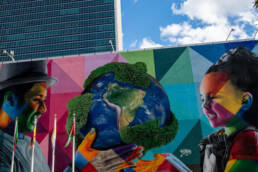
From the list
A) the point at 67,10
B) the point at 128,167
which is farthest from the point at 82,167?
the point at 67,10

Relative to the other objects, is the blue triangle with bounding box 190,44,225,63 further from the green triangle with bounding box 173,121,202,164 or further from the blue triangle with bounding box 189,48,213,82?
the green triangle with bounding box 173,121,202,164

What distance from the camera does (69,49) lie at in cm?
10238

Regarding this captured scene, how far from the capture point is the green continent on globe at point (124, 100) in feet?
78.1

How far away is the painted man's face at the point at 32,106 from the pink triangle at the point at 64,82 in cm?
118

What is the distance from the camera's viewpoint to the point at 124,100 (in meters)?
24.4

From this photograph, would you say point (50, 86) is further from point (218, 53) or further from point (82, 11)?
point (82, 11)

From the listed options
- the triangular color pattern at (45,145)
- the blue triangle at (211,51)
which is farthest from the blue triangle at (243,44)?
the triangular color pattern at (45,145)

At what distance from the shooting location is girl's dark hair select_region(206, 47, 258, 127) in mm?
22703

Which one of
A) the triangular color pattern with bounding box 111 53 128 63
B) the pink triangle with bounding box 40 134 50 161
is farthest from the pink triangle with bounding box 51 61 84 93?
the pink triangle with bounding box 40 134 50 161

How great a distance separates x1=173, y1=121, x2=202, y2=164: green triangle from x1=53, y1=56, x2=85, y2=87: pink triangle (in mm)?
11010

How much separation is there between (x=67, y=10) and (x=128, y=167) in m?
93.2

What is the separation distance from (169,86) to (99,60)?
7.35 metres

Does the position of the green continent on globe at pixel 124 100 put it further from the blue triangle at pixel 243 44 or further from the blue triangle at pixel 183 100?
the blue triangle at pixel 243 44

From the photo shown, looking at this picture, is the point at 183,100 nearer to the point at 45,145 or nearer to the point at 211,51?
the point at 211,51
